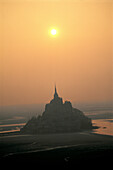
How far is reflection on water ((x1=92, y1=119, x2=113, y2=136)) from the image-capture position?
15.9ft

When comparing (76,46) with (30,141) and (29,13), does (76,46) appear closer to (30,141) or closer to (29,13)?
(29,13)

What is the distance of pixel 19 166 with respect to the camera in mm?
3938

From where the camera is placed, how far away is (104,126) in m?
4.93

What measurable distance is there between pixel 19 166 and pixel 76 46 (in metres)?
2.61

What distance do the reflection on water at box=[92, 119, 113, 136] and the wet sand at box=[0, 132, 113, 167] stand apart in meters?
0.12

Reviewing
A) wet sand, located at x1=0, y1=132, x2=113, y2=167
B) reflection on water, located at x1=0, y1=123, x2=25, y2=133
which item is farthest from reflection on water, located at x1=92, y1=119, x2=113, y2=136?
reflection on water, located at x1=0, y1=123, x2=25, y2=133

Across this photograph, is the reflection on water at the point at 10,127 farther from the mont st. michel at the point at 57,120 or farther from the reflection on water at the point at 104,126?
the reflection on water at the point at 104,126

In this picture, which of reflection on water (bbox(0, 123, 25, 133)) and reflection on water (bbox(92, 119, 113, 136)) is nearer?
reflection on water (bbox(0, 123, 25, 133))

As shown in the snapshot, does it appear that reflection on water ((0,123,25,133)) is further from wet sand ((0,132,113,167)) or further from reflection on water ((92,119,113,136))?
reflection on water ((92,119,113,136))

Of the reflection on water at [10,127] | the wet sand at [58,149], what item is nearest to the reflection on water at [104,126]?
the wet sand at [58,149]

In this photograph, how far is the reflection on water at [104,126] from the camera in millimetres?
4859

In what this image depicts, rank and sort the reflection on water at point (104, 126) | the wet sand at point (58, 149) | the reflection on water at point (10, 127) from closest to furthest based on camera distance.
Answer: the wet sand at point (58, 149) → the reflection on water at point (10, 127) → the reflection on water at point (104, 126)

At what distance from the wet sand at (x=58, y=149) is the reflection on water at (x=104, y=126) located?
0.12 metres

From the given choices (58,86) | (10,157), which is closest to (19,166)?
(10,157)
